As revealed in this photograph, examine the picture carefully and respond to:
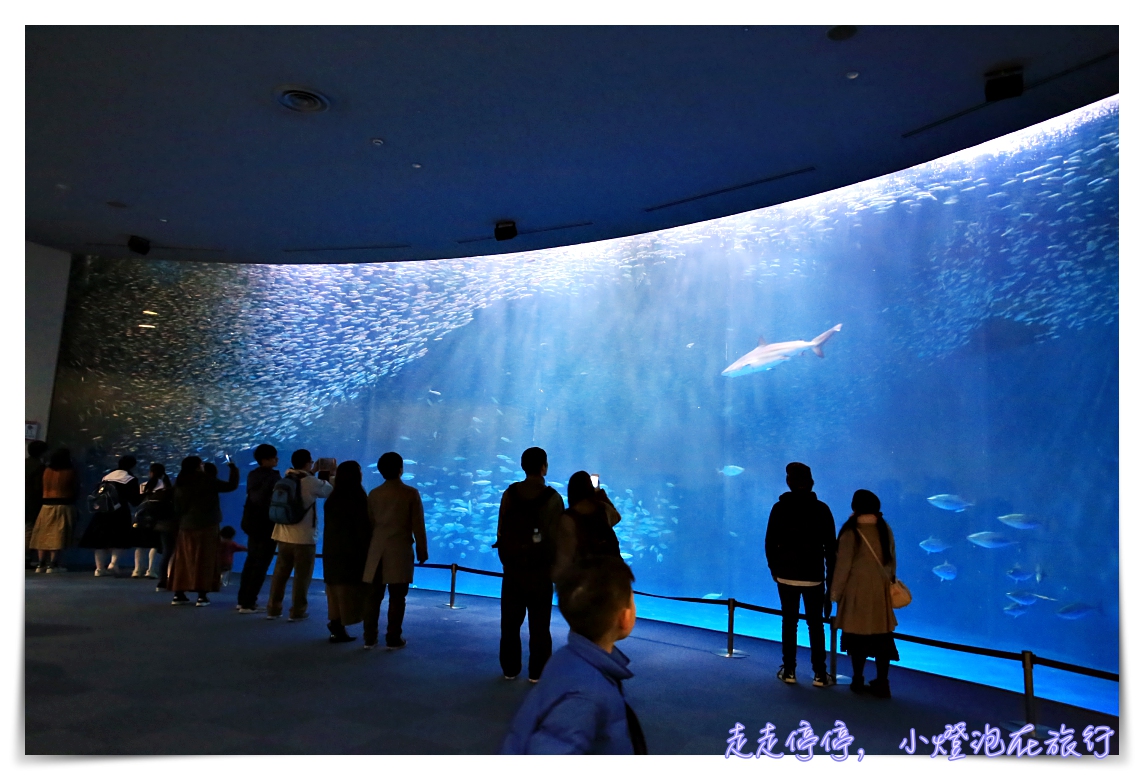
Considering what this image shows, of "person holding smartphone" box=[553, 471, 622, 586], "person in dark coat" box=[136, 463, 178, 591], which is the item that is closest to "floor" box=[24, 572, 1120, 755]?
"person holding smartphone" box=[553, 471, 622, 586]

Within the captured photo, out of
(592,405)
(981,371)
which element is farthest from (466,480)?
(981,371)

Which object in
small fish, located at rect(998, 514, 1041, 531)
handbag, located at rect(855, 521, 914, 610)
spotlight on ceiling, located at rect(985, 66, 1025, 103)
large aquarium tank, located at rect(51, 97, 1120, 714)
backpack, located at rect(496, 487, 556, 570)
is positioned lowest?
handbag, located at rect(855, 521, 914, 610)

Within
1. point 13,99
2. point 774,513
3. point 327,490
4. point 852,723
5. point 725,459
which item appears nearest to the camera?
point 13,99

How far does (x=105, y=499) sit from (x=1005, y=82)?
10476 millimetres

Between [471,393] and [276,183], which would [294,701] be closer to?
[276,183]

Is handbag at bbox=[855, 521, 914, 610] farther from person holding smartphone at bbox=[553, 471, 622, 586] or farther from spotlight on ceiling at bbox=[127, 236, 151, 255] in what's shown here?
spotlight on ceiling at bbox=[127, 236, 151, 255]

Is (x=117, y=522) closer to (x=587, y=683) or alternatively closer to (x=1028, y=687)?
(x=587, y=683)

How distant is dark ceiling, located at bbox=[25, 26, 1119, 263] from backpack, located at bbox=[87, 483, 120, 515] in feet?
11.2

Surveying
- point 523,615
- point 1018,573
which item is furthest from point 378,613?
point 1018,573

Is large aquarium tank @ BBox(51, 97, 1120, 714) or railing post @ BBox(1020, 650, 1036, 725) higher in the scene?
large aquarium tank @ BBox(51, 97, 1120, 714)

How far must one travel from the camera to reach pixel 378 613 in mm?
5824

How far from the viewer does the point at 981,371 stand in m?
6.86

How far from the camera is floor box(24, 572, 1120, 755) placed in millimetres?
3662
